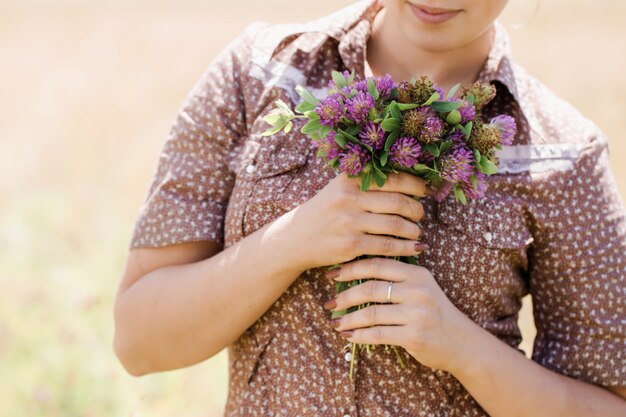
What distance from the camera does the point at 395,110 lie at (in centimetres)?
154

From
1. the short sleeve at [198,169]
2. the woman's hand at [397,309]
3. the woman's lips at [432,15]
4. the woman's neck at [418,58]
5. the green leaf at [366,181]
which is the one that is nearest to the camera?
the green leaf at [366,181]

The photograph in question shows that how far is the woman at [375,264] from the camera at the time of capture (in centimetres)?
181

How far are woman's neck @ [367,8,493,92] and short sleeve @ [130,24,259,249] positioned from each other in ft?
1.23

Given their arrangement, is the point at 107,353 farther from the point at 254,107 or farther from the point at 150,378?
the point at 254,107

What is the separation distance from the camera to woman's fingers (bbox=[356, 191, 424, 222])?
1663mm

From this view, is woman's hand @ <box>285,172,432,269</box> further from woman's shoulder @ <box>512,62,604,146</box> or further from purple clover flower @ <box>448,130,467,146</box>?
woman's shoulder @ <box>512,62,604,146</box>

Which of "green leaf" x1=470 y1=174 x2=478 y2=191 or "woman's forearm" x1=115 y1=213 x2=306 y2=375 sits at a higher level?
"green leaf" x1=470 y1=174 x2=478 y2=191

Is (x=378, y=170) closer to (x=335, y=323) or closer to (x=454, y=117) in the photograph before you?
(x=454, y=117)

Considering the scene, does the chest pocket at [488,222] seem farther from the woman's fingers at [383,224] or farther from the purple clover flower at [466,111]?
the purple clover flower at [466,111]

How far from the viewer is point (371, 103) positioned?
153 centimetres

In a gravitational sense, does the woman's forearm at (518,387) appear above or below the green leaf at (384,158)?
below

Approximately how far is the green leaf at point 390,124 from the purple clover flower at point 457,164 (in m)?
0.11

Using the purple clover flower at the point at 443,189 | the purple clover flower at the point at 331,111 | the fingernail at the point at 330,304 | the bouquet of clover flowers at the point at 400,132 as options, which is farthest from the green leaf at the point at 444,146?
the fingernail at the point at 330,304

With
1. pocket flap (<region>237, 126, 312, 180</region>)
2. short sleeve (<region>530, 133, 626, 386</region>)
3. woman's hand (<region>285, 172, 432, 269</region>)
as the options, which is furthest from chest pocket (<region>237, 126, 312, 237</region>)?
short sleeve (<region>530, 133, 626, 386</region>)
